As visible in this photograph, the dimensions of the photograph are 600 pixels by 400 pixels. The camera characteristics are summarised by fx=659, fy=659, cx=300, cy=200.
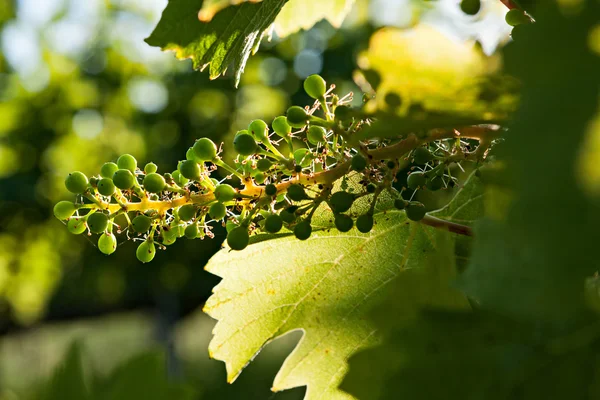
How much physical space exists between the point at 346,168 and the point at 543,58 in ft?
1.41

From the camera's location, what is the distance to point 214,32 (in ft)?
3.37

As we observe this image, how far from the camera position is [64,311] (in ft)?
47.0

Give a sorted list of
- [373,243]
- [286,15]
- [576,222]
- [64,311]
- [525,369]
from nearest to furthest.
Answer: [576,222], [525,369], [373,243], [286,15], [64,311]

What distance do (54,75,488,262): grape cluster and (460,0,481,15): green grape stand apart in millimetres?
189

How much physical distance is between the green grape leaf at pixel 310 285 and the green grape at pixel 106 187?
0.25m

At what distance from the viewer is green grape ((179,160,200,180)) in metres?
0.85

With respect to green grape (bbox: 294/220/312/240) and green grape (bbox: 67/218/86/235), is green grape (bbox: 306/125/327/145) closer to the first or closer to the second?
green grape (bbox: 294/220/312/240)

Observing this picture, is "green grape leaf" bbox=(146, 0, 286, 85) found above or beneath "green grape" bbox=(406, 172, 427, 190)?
above

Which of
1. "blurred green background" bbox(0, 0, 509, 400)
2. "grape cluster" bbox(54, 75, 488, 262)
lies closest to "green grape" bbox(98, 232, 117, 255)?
"grape cluster" bbox(54, 75, 488, 262)

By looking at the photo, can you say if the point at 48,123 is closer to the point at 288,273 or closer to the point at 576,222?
the point at 288,273

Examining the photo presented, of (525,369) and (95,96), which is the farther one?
(95,96)

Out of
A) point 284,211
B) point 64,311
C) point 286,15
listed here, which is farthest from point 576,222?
point 64,311

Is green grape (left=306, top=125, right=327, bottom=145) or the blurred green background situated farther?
the blurred green background

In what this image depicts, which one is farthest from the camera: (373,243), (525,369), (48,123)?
(48,123)
